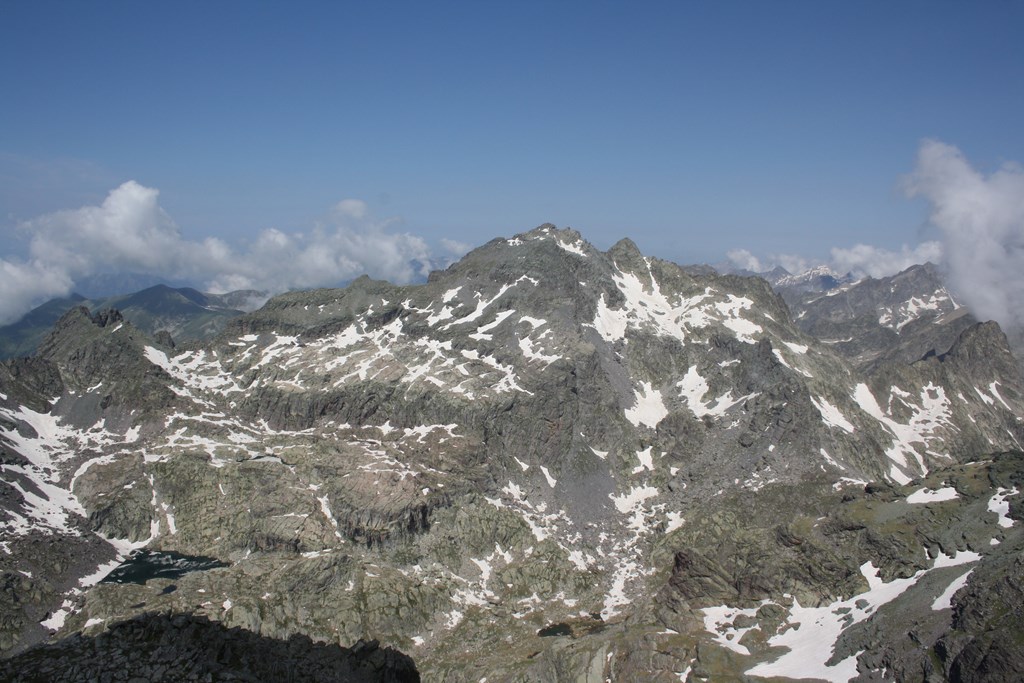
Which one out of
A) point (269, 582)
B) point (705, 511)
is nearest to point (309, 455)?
point (269, 582)

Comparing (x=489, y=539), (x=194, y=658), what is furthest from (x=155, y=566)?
(x=489, y=539)

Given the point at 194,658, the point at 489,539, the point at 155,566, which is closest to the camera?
the point at 194,658

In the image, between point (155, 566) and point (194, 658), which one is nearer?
point (194, 658)

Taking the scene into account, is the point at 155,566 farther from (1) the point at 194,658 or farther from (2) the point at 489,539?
(2) the point at 489,539

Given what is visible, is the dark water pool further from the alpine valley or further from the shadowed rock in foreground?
the shadowed rock in foreground

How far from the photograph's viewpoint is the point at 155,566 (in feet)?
447

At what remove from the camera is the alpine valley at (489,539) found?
329ft

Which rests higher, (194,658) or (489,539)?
(194,658)

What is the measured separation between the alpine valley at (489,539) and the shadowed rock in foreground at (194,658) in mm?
579

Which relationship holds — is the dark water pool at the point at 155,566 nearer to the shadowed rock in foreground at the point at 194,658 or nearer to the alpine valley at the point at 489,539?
the alpine valley at the point at 489,539

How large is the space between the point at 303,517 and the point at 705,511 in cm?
9733

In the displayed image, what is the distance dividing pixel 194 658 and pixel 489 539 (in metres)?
73.6

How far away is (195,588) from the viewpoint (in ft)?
403

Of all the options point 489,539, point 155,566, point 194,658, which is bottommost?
point 489,539
